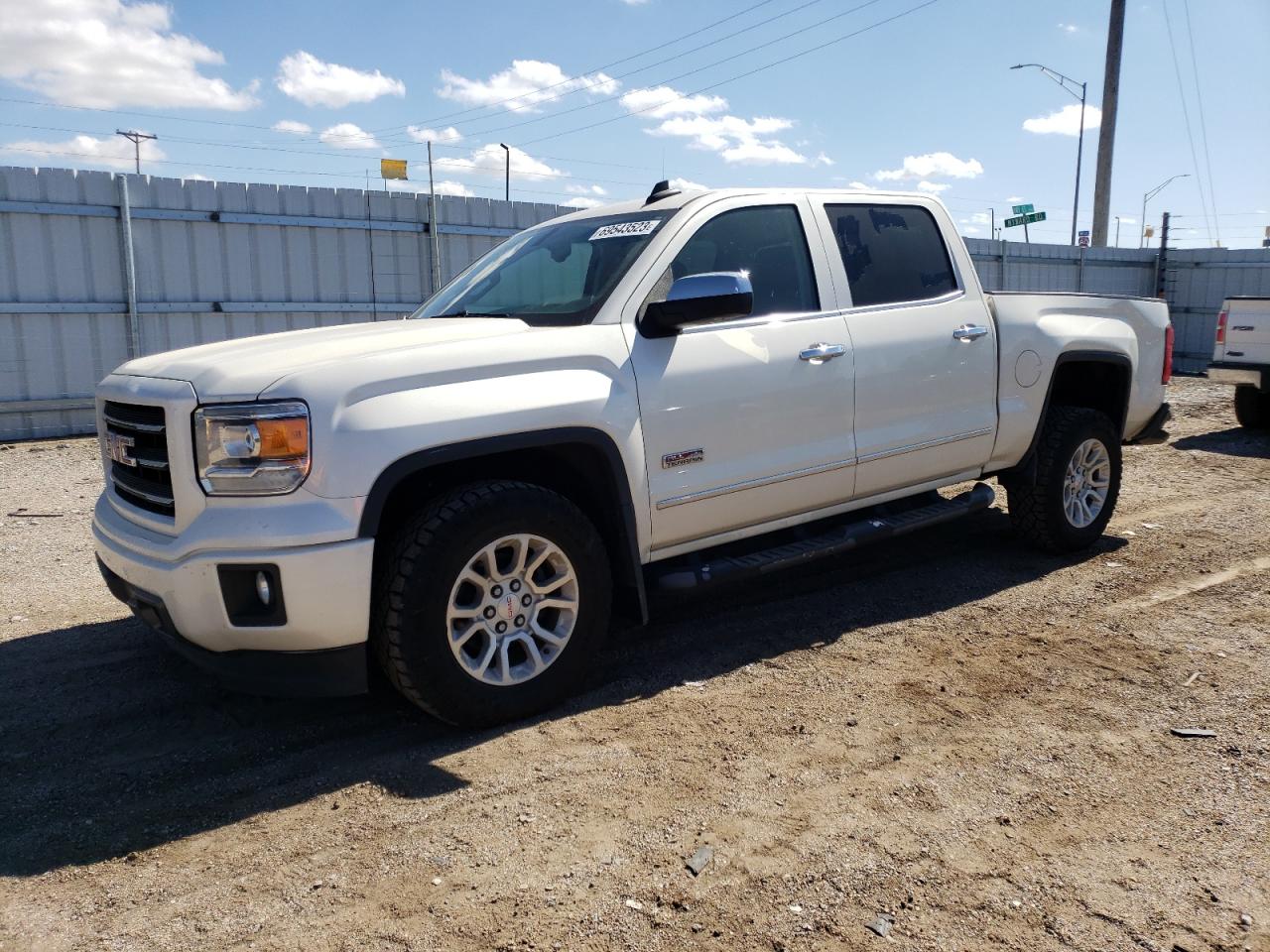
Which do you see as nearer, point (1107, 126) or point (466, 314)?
point (466, 314)

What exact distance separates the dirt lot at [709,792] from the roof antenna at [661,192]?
208 cm

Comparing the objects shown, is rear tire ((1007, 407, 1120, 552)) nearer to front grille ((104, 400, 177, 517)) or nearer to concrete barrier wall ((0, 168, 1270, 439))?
front grille ((104, 400, 177, 517))

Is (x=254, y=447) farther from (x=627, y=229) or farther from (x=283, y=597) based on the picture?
(x=627, y=229)

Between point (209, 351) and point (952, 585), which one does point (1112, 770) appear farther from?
point (209, 351)

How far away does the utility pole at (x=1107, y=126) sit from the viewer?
20.7m

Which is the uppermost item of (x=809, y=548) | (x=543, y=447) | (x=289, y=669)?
(x=543, y=447)

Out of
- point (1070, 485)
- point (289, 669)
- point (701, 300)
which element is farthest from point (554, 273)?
point (1070, 485)

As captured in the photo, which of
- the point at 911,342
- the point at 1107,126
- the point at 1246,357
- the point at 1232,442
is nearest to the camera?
the point at 911,342

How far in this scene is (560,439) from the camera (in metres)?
3.78

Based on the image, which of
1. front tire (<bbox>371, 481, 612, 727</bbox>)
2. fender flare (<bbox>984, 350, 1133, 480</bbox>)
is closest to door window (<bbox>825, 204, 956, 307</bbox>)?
fender flare (<bbox>984, 350, 1133, 480</bbox>)

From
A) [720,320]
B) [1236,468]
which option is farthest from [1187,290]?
[720,320]

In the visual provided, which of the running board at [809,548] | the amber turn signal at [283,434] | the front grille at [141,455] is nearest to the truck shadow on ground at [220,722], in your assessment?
the running board at [809,548]

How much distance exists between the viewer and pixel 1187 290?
21.0 m

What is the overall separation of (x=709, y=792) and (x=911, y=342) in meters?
2.64
